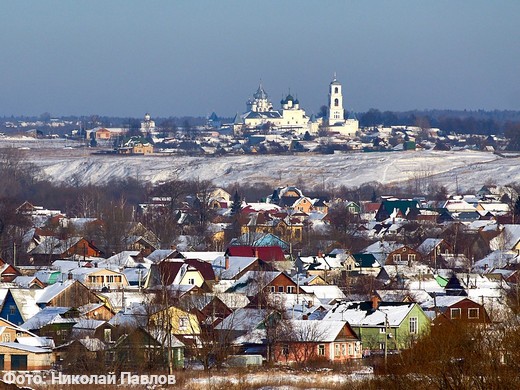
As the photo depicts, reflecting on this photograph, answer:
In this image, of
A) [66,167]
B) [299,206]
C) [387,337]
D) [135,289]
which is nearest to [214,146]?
[66,167]

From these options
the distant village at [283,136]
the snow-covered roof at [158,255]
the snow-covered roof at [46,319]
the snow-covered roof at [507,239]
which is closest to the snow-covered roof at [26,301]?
the snow-covered roof at [46,319]

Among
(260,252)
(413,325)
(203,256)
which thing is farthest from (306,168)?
(413,325)

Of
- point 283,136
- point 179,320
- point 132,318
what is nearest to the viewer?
point 132,318

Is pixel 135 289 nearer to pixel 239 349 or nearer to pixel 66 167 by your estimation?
pixel 239 349

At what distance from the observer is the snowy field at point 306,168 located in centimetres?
8938

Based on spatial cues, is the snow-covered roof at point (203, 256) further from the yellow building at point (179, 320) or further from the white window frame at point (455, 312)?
the yellow building at point (179, 320)

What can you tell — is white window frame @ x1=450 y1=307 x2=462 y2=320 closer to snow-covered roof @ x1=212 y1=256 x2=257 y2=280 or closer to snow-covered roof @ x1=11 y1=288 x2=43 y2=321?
snow-covered roof @ x1=11 y1=288 x2=43 y2=321

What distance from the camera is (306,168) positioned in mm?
95938

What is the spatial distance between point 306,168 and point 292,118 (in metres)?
45.5

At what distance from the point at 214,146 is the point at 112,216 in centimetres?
6702

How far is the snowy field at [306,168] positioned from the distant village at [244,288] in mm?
30406

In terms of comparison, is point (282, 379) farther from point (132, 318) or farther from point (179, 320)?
point (179, 320)

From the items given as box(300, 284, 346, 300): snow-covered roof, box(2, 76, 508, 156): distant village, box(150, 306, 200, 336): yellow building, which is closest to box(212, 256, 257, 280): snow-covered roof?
box(300, 284, 346, 300): snow-covered roof

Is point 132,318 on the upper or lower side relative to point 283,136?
lower
